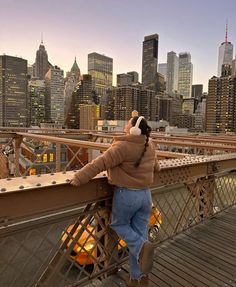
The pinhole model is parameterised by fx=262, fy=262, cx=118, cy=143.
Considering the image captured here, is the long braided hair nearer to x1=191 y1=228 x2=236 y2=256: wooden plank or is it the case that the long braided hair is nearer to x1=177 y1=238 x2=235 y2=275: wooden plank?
x1=177 y1=238 x2=235 y2=275: wooden plank

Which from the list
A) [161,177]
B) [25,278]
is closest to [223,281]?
[161,177]

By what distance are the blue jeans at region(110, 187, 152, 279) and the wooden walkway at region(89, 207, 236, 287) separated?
66 centimetres

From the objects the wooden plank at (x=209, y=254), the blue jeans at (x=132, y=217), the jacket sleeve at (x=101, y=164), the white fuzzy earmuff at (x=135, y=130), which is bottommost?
the wooden plank at (x=209, y=254)

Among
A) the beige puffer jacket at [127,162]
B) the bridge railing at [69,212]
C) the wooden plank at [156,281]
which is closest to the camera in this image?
the bridge railing at [69,212]

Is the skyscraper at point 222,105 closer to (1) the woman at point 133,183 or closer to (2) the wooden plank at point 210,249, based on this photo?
(2) the wooden plank at point 210,249

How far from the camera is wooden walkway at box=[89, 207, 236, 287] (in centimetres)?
353

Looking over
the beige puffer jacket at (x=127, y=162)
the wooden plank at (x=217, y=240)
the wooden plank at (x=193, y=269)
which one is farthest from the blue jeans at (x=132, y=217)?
the wooden plank at (x=217, y=240)

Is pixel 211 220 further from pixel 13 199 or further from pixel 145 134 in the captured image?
pixel 13 199

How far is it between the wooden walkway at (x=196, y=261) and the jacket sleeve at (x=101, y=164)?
1655 millimetres

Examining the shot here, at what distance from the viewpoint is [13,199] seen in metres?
2.28

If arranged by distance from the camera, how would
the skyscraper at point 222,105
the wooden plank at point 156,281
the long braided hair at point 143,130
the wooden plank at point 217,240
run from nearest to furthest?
the long braided hair at point 143,130
the wooden plank at point 156,281
the wooden plank at point 217,240
the skyscraper at point 222,105

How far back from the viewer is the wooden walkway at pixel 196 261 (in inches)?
139

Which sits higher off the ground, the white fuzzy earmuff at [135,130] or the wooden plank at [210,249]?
the white fuzzy earmuff at [135,130]

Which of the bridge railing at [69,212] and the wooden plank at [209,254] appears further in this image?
the wooden plank at [209,254]
